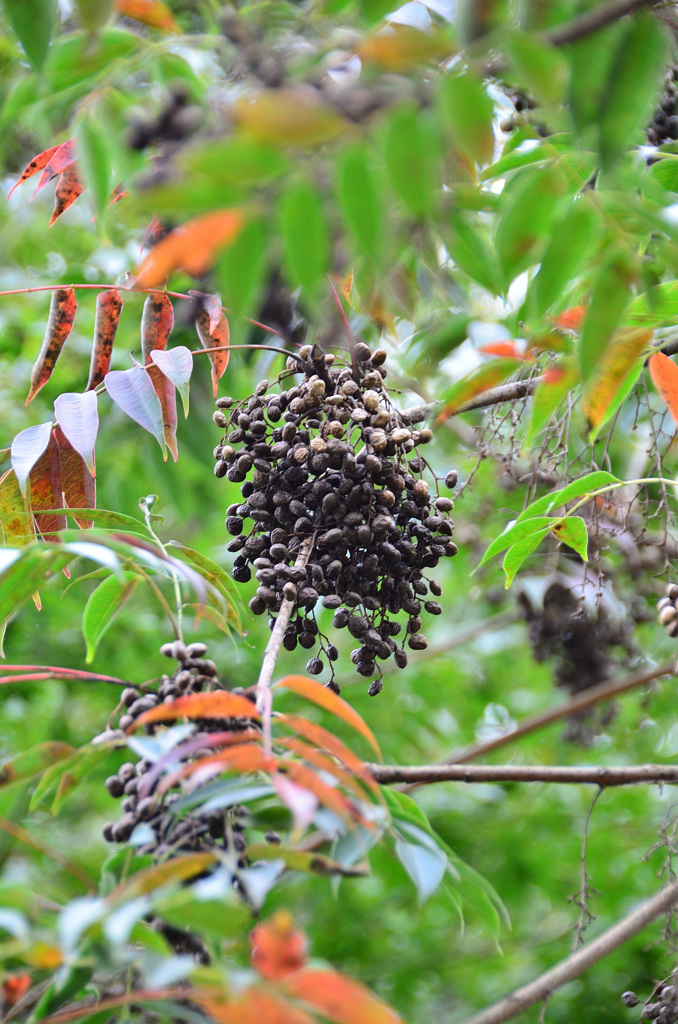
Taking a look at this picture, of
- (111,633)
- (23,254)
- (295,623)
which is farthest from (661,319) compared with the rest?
(23,254)

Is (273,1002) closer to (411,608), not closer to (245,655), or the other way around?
(411,608)

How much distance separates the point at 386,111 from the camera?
3.01ft

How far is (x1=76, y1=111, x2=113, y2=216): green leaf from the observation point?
1463mm

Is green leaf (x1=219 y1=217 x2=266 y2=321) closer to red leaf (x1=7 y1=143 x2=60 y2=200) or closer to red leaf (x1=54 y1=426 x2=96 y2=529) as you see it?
red leaf (x1=54 y1=426 x2=96 y2=529)

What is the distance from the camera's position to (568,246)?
3.71 feet

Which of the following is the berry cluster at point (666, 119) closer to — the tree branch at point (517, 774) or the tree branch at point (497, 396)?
the tree branch at point (497, 396)

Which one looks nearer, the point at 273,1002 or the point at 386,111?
the point at 273,1002

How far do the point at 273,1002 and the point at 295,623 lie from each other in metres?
0.84

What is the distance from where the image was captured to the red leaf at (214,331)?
1.93 meters

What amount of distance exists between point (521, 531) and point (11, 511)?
1053 mm

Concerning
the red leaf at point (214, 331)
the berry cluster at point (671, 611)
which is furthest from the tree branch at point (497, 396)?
the berry cluster at point (671, 611)

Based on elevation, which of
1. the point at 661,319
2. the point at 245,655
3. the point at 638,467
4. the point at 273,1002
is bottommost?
the point at 245,655

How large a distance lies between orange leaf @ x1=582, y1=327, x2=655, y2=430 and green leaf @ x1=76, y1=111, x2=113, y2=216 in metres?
0.93

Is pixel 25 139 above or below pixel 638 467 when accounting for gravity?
above
